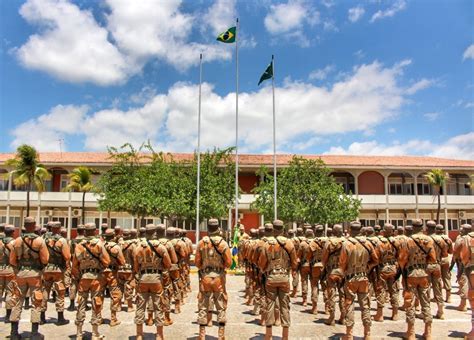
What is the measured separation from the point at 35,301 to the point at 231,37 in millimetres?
17589

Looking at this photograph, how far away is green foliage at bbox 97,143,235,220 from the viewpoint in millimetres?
23766

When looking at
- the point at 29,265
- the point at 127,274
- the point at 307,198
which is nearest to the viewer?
the point at 29,265

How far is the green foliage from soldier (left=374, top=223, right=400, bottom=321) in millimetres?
14508

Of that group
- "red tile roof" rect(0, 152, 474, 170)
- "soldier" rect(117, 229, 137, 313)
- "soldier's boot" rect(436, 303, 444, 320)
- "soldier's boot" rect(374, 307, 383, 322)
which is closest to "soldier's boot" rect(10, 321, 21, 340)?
"soldier" rect(117, 229, 137, 313)

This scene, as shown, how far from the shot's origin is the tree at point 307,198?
2605 cm

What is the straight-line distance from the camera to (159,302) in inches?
307

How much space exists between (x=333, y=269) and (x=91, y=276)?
5.16 metres

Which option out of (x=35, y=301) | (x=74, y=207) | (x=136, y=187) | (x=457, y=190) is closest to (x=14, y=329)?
(x=35, y=301)

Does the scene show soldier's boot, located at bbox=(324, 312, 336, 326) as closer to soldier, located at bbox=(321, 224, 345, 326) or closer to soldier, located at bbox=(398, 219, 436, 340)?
soldier, located at bbox=(321, 224, 345, 326)

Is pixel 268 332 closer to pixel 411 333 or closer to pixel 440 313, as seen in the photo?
pixel 411 333

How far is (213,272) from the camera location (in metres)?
7.85

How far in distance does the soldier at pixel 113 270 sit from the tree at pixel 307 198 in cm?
1715

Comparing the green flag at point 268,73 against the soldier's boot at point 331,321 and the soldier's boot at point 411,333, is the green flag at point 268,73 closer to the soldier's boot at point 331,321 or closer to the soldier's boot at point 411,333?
the soldier's boot at point 331,321

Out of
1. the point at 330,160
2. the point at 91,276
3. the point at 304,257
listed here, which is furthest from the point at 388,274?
the point at 330,160
